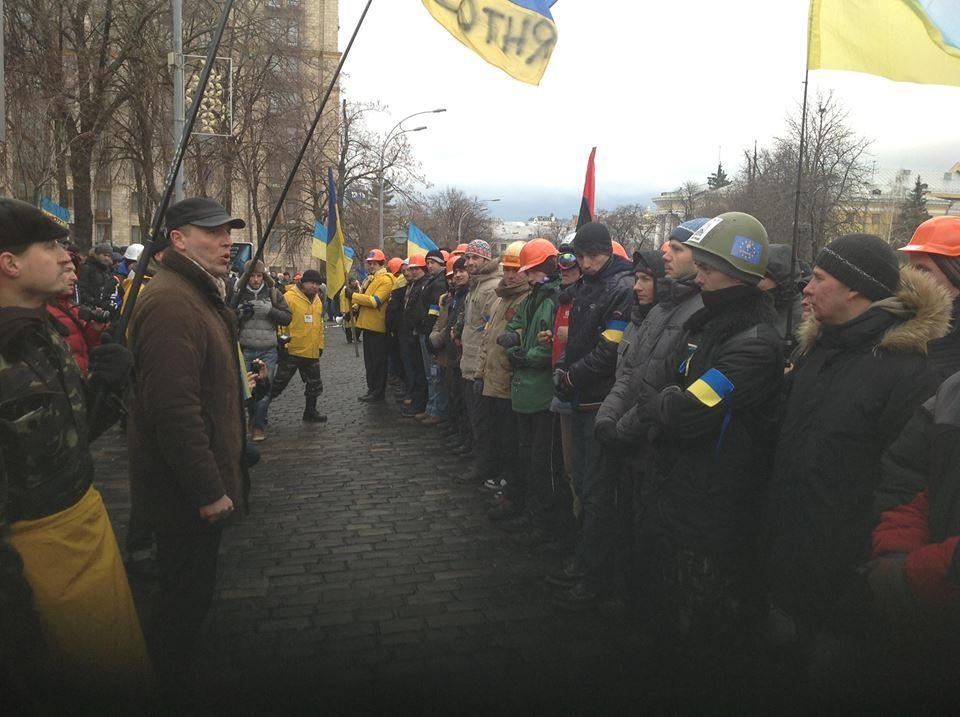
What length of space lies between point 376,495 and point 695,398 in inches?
168

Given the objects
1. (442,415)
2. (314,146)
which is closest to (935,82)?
(442,415)

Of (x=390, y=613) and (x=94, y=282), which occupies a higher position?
(x=94, y=282)

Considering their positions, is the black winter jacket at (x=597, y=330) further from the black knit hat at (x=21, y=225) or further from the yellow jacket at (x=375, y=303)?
the yellow jacket at (x=375, y=303)

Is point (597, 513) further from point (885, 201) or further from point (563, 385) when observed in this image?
point (885, 201)

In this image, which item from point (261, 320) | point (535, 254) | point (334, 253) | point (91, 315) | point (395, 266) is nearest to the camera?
point (535, 254)

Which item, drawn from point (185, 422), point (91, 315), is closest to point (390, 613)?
point (185, 422)

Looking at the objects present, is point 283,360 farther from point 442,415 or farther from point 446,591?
point 446,591

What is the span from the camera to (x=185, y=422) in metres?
2.97

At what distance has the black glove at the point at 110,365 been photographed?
109 inches

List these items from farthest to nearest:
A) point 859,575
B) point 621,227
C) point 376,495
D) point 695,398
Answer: point 621,227, point 376,495, point 695,398, point 859,575

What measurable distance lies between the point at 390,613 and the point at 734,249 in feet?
8.76

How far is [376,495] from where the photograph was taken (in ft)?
22.1

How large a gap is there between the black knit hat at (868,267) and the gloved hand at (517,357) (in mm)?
2838

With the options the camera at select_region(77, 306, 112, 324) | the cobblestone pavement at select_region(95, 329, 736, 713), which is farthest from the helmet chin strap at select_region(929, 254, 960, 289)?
the camera at select_region(77, 306, 112, 324)
